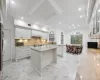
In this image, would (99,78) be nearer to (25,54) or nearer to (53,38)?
(25,54)

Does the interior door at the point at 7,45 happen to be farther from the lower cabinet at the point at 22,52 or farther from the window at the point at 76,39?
the window at the point at 76,39

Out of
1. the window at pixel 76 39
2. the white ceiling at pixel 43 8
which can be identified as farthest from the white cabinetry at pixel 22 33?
the window at pixel 76 39

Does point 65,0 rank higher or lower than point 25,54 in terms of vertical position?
higher

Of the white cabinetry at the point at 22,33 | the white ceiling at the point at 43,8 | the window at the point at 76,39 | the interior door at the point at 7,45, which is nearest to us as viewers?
the white ceiling at the point at 43,8

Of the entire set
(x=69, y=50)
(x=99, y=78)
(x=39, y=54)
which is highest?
(x=99, y=78)

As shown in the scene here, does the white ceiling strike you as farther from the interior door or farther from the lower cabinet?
the lower cabinet

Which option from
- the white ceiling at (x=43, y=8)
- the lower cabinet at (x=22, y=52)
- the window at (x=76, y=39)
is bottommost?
the lower cabinet at (x=22, y=52)

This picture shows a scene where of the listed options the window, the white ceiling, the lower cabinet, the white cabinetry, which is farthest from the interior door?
the window

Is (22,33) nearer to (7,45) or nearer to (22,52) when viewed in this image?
(7,45)

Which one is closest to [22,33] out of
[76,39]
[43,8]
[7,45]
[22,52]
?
[7,45]

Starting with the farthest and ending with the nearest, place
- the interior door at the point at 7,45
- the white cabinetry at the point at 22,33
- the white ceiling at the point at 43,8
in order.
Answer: the white cabinetry at the point at 22,33, the interior door at the point at 7,45, the white ceiling at the point at 43,8

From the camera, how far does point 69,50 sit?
8.12 m

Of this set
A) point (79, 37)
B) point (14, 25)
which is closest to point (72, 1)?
point (14, 25)

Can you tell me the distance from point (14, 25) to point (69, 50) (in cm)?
618
